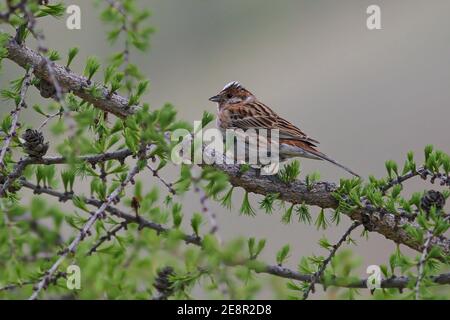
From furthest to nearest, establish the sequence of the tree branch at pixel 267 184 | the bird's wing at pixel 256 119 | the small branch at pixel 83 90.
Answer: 1. the bird's wing at pixel 256 119
2. the small branch at pixel 83 90
3. the tree branch at pixel 267 184

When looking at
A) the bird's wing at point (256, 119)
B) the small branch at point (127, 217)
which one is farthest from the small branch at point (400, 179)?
the bird's wing at point (256, 119)

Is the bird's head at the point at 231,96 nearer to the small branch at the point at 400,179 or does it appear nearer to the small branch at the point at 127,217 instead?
the small branch at the point at 400,179

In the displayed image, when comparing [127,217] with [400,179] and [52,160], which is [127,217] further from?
[400,179]

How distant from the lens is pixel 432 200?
3.64 m

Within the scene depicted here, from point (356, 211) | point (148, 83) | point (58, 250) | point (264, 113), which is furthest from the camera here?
point (264, 113)

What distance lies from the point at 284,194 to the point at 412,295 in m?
1.53

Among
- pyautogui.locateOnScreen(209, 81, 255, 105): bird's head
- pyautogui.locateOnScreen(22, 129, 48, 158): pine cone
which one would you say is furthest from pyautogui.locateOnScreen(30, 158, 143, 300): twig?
pyautogui.locateOnScreen(209, 81, 255, 105): bird's head

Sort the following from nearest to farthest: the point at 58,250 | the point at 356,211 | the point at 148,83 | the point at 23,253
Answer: the point at 23,253, the point at 58,250, the point at 148,83, the point at 356,211

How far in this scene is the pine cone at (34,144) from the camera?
353cm

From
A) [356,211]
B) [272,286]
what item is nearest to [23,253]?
[272,286]

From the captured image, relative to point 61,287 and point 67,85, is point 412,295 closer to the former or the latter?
point 61,287

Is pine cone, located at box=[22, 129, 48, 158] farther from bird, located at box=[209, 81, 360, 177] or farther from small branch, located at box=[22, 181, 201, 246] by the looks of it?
bird, located at box=[209, 81, 360, 177]

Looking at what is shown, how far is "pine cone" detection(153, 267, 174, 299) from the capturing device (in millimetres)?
2816

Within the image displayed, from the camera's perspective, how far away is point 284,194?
405cm
